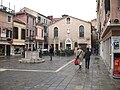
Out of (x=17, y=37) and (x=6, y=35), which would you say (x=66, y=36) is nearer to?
(x=17, y=37)

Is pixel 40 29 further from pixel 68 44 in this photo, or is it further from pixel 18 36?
pixel 18 36

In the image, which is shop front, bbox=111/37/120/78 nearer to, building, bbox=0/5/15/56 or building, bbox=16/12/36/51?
building, bbox=0/5/15/56

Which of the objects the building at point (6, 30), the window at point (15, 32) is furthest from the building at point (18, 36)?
the building at point (6, 30)

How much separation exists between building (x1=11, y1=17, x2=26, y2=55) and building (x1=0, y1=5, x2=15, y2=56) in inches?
60.3

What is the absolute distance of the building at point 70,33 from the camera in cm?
5306

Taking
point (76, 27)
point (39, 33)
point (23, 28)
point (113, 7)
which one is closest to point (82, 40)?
point (76, 27)

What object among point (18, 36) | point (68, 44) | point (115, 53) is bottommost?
point (115, 53)

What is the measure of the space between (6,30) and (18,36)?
5.05 m

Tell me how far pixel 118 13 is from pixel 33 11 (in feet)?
140

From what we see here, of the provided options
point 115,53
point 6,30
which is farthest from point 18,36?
point 115,53

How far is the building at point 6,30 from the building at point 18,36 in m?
1.53

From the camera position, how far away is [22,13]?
47.9 m

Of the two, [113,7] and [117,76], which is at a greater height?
[113,7]

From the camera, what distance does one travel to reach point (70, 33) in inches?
2142
